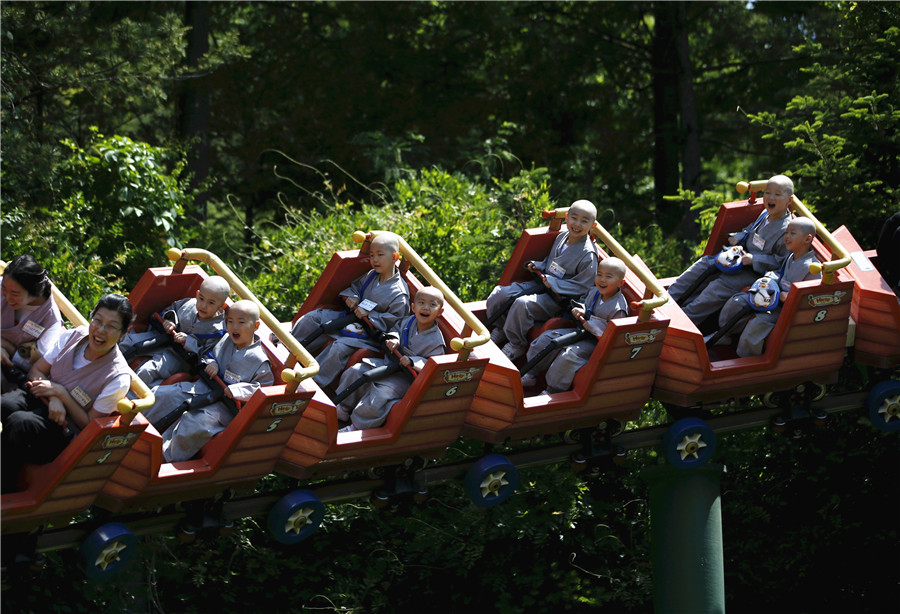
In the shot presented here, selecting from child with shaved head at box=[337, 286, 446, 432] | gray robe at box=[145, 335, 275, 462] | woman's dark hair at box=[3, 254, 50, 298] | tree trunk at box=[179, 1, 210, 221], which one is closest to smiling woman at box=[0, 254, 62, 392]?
woman's dark hair at box=[3, 254, 50, 298]

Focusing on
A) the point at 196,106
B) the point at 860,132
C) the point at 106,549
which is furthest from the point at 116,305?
the point at 196,106

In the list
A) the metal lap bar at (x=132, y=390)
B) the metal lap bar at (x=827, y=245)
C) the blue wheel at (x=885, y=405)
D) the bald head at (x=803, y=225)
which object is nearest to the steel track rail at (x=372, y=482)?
the blue wheel at (x=885, y=405)

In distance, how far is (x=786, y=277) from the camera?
6305mm

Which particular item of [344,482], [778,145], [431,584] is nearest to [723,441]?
[431,584]

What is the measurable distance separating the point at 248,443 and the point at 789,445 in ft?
15.5

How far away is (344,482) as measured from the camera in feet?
19.2

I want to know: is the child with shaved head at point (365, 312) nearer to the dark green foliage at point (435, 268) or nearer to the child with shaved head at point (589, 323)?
the child with shaved head at point (589, 323)

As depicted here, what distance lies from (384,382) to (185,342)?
998mm

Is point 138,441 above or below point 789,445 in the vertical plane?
below

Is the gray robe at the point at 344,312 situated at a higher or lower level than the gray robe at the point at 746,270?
lower

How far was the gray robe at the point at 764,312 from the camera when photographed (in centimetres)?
620

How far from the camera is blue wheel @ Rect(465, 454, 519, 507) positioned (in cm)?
585

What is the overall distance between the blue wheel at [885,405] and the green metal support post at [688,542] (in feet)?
3.45

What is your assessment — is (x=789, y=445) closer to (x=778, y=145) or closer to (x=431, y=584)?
(x=431, y=584)
